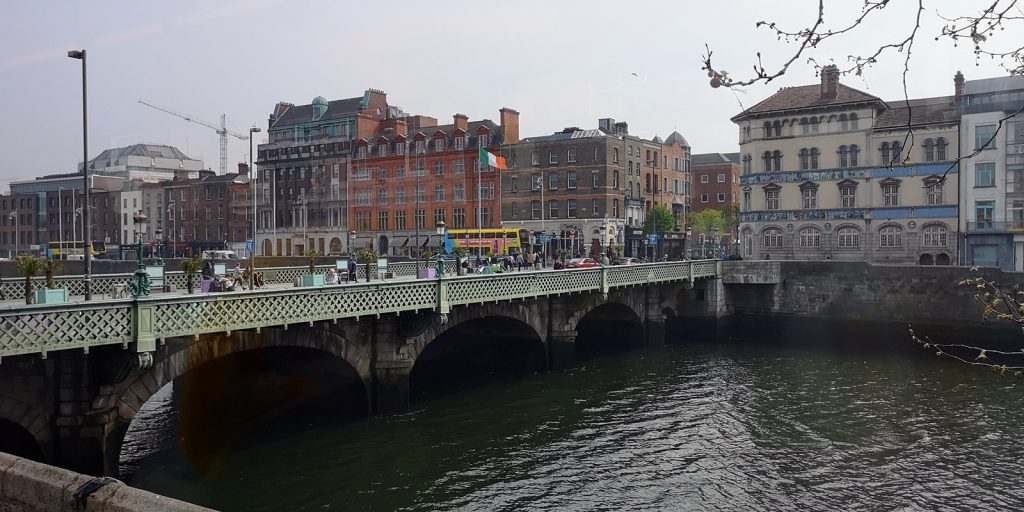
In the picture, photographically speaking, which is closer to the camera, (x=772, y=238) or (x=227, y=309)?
(x=227, y=309)

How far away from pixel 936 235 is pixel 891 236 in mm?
3400

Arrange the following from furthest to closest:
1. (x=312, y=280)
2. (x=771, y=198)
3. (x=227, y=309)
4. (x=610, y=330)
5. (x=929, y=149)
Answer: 1. (x=771, y=198)
2. (x=929, y=149)
3. (x=610, y=330)
4. (x=312, y=280)
5. (x=227, y=309)

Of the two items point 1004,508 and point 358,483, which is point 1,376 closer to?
point 358,483

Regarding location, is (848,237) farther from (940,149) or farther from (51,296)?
(51,296)

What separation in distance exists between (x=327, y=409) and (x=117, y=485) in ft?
78.1

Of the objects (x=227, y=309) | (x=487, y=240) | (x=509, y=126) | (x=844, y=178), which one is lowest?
(x=227, y=309)

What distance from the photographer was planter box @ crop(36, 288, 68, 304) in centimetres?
1991

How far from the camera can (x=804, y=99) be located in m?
73.4

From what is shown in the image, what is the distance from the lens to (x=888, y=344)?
168 feet

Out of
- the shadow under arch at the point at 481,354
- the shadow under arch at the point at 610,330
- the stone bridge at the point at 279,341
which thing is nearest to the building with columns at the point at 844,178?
the stone bridge at the point at 279,341

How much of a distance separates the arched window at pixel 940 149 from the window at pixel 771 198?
43.8ft

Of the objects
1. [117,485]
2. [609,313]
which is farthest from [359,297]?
[609,313]

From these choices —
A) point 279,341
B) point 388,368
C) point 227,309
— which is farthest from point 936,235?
point 227,309

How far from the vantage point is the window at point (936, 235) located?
6631cm
